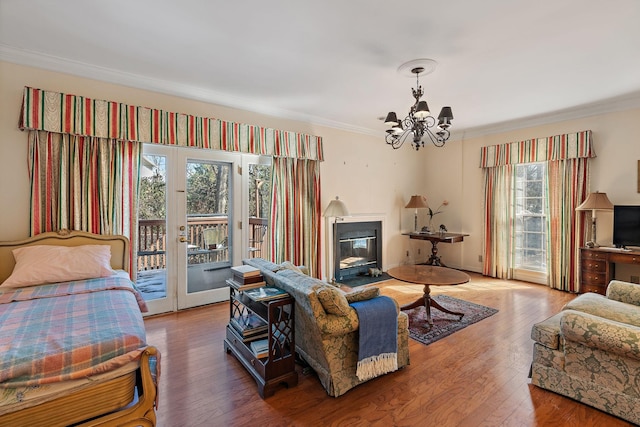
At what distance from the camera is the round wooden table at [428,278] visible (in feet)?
11.1

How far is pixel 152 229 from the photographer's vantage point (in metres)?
3.71

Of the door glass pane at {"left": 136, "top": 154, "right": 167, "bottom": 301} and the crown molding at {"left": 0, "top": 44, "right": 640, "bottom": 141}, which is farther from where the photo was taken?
the door glass pane at {"left": 136, "top": 154, "right": 167, "bottom": 301}

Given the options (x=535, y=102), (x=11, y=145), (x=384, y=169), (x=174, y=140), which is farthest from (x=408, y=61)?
(x=11, y=145)

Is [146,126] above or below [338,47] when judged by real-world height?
below

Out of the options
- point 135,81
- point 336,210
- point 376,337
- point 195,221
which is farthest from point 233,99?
point 376,337

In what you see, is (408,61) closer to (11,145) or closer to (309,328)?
(309,328)

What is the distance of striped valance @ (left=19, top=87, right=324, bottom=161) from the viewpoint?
2936 millimetres

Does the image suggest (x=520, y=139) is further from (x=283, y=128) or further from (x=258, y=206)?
(x=258, y=206)

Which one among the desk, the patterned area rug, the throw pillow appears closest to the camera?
the throw pillow

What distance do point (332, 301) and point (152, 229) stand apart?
8.77 ft

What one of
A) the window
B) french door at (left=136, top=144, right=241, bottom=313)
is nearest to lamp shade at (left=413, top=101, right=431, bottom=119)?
french door at (left=136, top=144, right=241, bottom=313)

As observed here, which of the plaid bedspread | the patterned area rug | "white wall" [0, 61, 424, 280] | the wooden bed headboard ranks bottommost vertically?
the patterned area rug

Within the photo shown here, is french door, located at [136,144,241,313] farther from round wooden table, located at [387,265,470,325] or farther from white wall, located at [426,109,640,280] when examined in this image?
white wall, located at [426,109,640,280]

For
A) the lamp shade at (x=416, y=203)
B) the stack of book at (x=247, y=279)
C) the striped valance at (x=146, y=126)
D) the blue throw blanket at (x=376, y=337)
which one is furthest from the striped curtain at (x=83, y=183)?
the lamp shade at (x=416, y=203)
